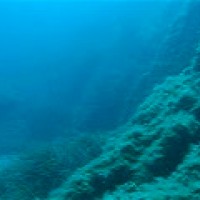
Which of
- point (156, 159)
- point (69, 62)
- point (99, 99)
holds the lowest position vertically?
point (156, 159)

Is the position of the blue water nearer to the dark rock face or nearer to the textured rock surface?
the dark rock face

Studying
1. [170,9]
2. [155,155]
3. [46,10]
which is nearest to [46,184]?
[155,155]

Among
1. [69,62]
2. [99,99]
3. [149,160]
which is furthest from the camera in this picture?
[69,62]

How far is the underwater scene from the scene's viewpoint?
21.4ft

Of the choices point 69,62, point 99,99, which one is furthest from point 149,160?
point 69,62

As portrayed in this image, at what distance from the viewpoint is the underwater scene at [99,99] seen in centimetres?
651

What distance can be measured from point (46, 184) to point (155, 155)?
3161 millimetres

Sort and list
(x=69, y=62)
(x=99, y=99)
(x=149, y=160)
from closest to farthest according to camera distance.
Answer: (x=149, y=160) < (x=99, y=99) < (x=69, y=62)

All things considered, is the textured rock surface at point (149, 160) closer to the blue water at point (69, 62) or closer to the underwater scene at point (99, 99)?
the underwater scene at point (99, 99)

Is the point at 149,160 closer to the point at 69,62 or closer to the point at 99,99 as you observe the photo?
the point at 99,99

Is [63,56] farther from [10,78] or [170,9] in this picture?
[170,9]

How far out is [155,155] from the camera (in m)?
6.57

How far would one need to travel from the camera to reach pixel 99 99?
73.7ft

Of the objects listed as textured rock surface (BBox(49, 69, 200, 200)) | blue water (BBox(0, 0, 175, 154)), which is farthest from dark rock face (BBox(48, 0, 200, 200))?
blue water (BBox(0, 0, 175, 154))
